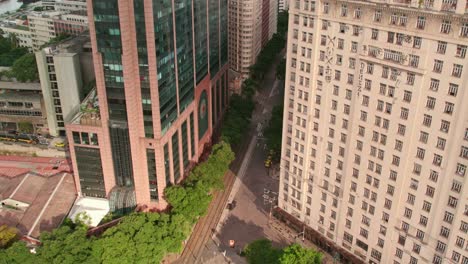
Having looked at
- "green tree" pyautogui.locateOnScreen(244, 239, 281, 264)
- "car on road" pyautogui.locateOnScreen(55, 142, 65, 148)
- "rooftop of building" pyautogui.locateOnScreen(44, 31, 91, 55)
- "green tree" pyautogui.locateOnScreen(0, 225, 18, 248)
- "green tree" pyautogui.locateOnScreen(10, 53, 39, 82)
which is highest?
"rooftop of building" pyautogui.locateOnScreen(44, 31, 91, 55)

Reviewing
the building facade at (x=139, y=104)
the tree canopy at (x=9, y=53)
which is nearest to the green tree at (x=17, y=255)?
the building facade at (x=139, y=104)

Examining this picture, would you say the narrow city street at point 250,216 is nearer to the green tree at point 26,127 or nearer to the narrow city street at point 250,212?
the narrow city street at point 250,212

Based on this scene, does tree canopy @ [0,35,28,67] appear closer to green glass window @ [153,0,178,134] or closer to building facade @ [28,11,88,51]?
building facade @ [28,11,88,51]

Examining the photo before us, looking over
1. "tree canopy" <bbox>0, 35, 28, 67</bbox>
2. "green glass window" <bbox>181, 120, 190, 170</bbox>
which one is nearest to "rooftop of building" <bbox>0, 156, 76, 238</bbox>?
"green glass window" <bbox>181, 120, 190, 170</bbox>

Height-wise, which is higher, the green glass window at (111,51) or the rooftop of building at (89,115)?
the green glass window at (111,51)

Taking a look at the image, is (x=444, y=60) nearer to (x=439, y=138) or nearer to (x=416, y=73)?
(x=416, y=73)
